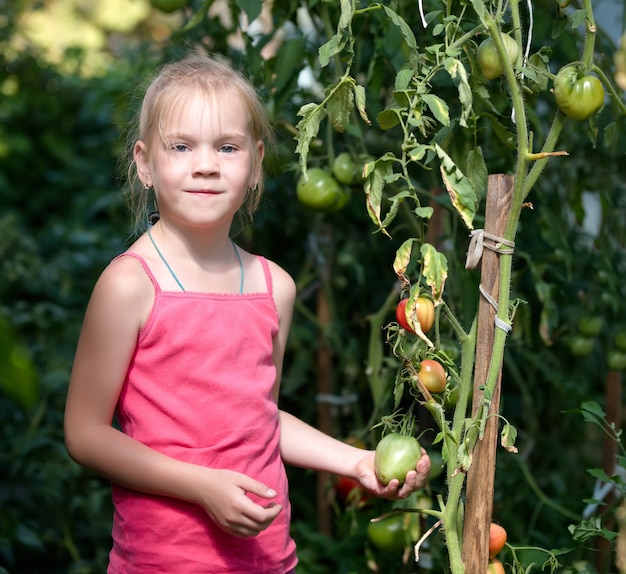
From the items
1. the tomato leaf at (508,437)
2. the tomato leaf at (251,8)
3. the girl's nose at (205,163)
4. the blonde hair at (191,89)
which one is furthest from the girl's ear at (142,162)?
the tomato leaf at (508,437)

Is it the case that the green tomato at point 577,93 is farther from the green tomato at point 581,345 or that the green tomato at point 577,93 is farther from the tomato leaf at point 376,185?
the green tomato at point 581,345

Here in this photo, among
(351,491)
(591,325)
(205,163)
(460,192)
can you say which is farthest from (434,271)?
(591,325)

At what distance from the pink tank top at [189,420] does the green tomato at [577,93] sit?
503 mm

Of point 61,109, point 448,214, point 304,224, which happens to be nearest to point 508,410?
point 304,224

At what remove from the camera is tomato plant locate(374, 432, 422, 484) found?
1110 millimetres

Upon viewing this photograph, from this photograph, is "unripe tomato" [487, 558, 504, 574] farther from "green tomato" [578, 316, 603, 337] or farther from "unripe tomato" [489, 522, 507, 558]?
"green tomato" [578, 316, 603, 337]

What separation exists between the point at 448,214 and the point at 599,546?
0.68m

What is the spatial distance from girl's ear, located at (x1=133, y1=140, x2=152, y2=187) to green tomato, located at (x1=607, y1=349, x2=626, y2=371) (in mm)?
1041

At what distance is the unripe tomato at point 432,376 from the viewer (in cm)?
112

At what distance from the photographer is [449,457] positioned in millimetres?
1058

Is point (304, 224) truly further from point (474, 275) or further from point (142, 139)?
point (142, 139)

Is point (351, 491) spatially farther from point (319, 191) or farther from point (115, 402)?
point (115, 402)

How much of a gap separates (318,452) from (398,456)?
7.8 inches

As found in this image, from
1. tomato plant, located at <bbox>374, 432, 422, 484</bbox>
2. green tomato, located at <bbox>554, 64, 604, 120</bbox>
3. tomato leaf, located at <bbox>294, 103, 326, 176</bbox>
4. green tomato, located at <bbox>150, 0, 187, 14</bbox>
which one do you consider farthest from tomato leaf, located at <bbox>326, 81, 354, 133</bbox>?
green tomato, located at <bbox>150, 0, 187, 14</bbox>
